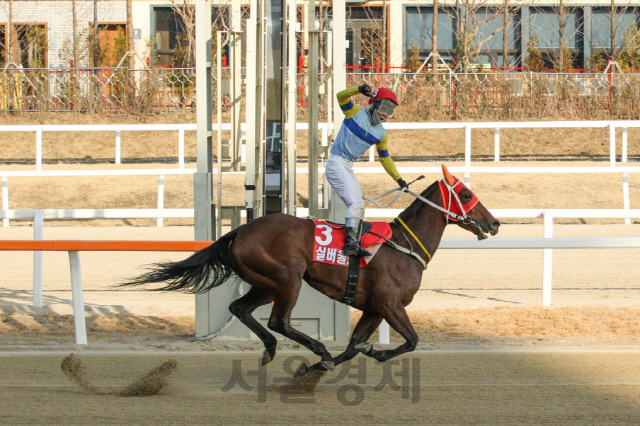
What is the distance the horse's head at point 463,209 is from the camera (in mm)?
5113

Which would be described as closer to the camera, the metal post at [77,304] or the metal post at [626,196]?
the metal post at [77,304]

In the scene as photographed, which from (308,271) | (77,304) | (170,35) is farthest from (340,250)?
(170,35)

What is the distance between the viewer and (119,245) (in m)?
5.78

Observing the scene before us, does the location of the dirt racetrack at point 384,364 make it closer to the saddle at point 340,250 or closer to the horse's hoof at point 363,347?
the horse's hoof at point 363,347

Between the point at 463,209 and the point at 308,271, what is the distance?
104 cm

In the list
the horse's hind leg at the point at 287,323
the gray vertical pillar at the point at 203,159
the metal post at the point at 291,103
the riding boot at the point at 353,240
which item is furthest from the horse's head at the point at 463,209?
the gray vertical pillar at the point at 203,159

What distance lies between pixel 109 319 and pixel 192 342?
3.78ft

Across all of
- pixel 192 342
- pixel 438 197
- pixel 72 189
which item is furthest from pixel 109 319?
pixel 72 189

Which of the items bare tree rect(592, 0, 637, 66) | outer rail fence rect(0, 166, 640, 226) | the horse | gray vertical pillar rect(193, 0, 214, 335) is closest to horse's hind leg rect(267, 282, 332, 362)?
the horse

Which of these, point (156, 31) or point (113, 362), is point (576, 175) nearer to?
point (113, 362)

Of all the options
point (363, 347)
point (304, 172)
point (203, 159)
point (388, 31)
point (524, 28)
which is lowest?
point (363, 347)

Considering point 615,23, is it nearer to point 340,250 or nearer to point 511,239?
point 511,239

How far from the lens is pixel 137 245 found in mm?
5750

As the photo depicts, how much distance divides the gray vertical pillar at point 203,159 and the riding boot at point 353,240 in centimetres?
154
